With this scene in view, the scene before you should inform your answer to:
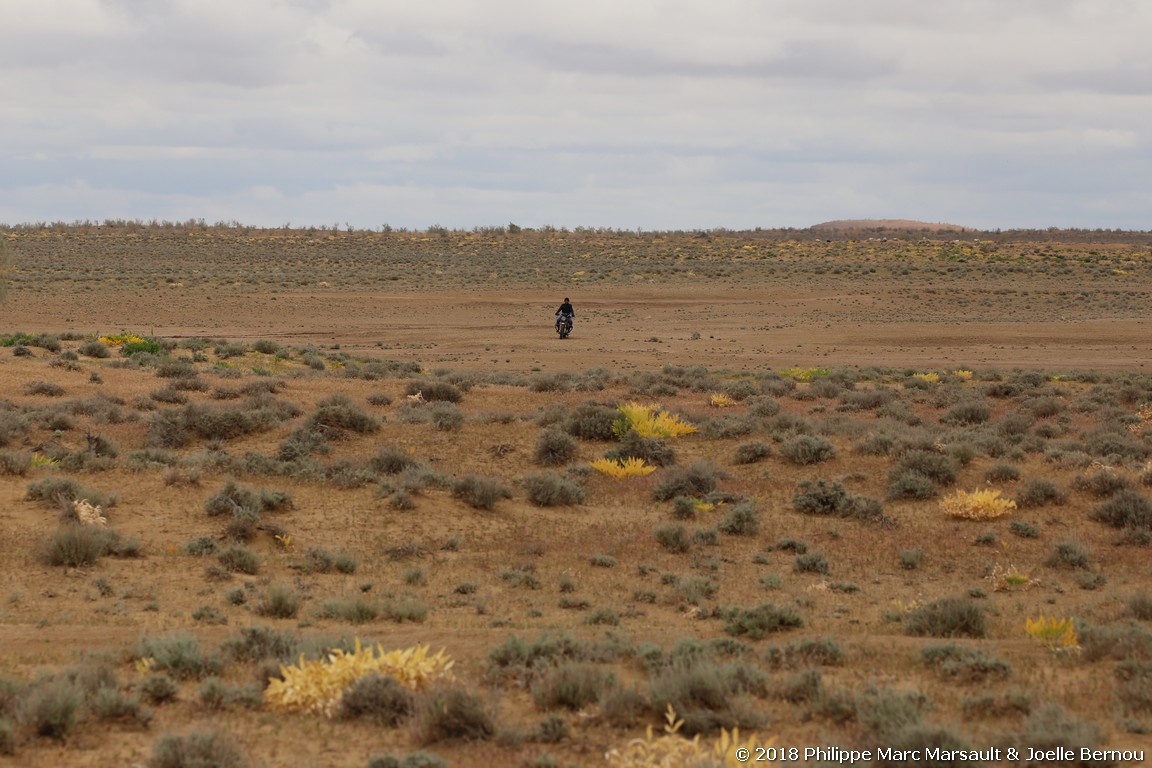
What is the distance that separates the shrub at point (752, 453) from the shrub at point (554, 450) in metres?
2.82

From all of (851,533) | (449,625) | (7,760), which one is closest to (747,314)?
(851,533)

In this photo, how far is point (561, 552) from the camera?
563 inches

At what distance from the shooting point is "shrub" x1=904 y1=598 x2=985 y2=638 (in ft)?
34.1

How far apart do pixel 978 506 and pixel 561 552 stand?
598cm

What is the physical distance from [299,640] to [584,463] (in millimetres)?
9886

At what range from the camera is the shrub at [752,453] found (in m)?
19.2

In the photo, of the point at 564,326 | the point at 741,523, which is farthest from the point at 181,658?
the point at 564,326

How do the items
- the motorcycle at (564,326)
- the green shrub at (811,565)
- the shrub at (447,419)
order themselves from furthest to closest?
the motorcycle at (564,326)
the shrub at (447,419)
the green shrub at (811,565)

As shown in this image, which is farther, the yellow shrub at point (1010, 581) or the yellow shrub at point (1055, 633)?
the yellow shrub at point (1010, 581)

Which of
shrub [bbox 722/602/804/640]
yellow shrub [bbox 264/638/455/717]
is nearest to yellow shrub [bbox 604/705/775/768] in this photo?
yellow shrub [bbox 264/638/455/717]

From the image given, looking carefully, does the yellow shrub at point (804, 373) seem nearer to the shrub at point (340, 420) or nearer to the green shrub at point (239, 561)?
the shrub at point (340, 420)

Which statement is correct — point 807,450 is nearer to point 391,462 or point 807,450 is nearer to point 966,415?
point 966,415

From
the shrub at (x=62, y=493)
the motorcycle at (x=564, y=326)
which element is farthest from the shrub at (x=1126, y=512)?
the motorcycle at (x=564, y=326)

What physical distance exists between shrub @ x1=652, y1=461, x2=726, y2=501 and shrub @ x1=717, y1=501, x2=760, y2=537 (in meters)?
1.47
